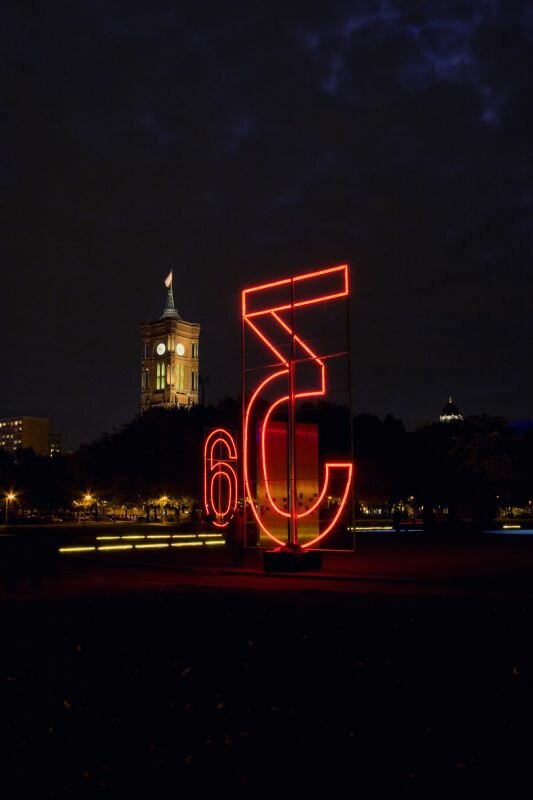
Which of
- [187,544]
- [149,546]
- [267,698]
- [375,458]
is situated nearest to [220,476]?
[149,546]

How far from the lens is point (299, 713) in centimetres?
730

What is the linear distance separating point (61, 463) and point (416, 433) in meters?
46.7

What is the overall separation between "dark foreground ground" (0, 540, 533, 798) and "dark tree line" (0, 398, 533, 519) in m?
53.7

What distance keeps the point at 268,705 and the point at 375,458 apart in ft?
214

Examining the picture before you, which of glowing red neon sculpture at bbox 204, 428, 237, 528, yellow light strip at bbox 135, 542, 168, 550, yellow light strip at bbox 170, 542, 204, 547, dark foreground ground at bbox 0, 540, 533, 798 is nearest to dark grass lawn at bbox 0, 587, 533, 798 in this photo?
dark foreground ground at bbox 0, 540, 533, 798

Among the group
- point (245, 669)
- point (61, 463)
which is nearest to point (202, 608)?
point (245, 669)

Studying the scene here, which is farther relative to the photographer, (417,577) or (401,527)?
(401,527)

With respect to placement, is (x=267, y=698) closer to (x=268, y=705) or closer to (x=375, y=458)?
(x=268, y=705)

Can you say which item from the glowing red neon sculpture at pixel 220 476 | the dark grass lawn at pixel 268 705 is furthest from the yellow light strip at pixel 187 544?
the dark grass lawn at pixel 268 705

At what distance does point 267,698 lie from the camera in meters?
7.85

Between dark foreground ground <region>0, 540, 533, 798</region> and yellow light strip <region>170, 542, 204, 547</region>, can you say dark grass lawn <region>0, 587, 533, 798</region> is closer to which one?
dark foreground ground <region>0, 540, 533, 798</region>

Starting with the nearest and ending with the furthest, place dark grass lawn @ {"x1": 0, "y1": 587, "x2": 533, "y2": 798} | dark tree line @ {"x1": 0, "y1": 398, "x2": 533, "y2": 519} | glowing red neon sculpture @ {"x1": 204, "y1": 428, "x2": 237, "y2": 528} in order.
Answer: dark grass lawn @ {"x1": 0, "y1": 587, "x2": 533, "y2": 798}, glowing red neon sculpture @ {"x1": 204, "y1": 428, "x2": 237, "y2": 528}, dark tree line @ {"x1": 0, "y1": 398, "x2": 533, "y2": 519}

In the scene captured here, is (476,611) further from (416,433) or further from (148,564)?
(416,433)

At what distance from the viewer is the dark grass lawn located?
5.83 m
